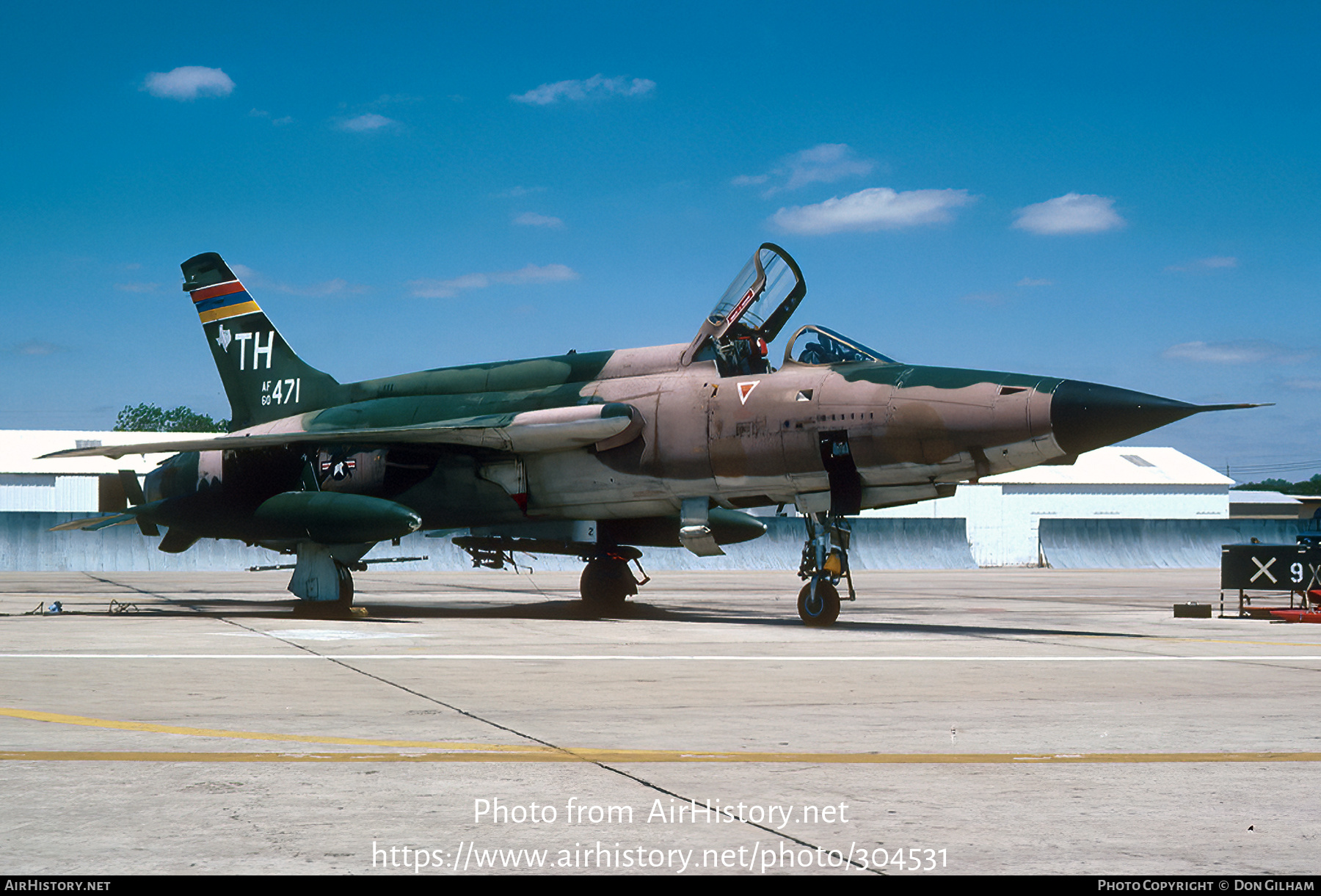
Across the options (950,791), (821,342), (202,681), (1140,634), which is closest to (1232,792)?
(950,791)

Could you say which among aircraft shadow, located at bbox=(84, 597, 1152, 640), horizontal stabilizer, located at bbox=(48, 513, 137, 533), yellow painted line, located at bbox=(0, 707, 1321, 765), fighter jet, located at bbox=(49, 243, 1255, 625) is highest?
fighter jet, located at bbox=(49, 243, 1255, 625)

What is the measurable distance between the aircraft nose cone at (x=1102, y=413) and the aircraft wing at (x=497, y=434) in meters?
5.50

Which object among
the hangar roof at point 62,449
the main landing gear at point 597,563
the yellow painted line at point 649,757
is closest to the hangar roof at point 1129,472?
the hangar roof at point 62,449

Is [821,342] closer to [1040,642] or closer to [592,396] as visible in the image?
[592,396]

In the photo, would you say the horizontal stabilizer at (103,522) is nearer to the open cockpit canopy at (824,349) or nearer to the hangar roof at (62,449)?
the open cockpit canopy at (824,349)

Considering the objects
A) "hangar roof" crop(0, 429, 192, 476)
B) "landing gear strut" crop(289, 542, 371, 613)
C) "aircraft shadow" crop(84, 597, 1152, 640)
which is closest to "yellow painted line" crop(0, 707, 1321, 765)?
"aircraft shadow" crop(84, 597, 1152, 640)

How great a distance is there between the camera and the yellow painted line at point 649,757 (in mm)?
5605

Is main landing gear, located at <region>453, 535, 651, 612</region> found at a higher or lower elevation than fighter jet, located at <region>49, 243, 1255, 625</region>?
lower

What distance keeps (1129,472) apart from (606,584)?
2154 inches

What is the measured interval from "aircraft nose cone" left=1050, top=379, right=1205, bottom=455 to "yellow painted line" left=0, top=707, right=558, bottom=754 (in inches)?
327

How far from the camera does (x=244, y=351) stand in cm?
2036

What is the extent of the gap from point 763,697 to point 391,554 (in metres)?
30.3

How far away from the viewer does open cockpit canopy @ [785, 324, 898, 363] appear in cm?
1475

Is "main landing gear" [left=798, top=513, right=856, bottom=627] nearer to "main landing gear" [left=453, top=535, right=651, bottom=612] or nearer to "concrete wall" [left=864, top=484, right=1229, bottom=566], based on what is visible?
"main landing gear" [left=453, top=535, right=651, bottom=612]
